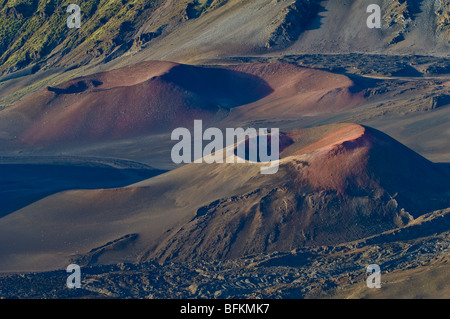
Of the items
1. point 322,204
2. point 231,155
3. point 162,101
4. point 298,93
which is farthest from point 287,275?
point 298,93

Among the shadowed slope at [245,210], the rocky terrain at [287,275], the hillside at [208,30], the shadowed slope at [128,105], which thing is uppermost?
the hillside at [208,30]

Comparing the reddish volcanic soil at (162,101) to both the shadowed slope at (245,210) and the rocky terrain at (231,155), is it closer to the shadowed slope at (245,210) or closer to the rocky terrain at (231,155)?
the rocky terrain at (231,155)

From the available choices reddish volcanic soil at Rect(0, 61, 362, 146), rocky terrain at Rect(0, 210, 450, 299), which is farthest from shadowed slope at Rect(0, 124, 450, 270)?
reddish volcanic soil at Rect(0, 61, 362, 146)

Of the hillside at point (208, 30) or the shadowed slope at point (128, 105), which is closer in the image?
the shadowed slope at point (128, 105)

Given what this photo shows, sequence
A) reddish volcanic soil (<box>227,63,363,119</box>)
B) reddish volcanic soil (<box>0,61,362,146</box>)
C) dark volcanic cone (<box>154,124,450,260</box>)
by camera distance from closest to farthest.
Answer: dark volcanic cone (<box>154,124,450,260</box>), reddish volcanic soil (<box>227,63,363,119</box>), reddish volcanic soil (<box>0,61,362,146</box>)

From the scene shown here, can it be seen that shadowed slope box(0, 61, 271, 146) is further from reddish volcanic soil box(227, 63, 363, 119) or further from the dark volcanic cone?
the dark volcanic cone

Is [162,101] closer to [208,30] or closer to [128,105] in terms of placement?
[128,105]

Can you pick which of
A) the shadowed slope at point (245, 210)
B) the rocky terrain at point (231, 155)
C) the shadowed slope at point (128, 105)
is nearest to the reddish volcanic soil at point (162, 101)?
the shadowed slope at point (128, 105)

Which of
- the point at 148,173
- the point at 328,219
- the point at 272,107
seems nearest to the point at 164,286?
the point at 328,219

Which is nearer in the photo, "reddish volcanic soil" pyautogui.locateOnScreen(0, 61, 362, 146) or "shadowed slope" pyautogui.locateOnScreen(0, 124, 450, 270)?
"shadowed slope" pyautogui.locateOnScreen(0, 124, 450, 270)

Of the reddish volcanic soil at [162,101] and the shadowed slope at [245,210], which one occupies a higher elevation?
the reddish volcanic soil at [162,101]
